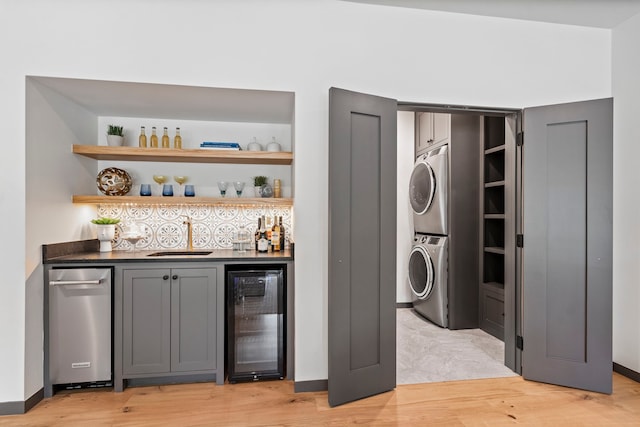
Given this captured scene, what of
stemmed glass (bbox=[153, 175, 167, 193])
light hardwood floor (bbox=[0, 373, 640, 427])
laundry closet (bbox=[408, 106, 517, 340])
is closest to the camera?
light hardwood floor (bbox=[0, 373, 640, 427])

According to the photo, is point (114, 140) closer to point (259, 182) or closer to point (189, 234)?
point (189, 234)

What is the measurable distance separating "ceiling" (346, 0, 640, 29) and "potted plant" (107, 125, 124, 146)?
86.0 inches

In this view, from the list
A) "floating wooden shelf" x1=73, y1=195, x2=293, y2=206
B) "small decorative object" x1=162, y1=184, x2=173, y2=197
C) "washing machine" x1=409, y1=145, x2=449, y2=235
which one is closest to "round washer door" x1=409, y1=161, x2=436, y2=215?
"washing machine" x1=409, y1=145, x2=449, y2=235

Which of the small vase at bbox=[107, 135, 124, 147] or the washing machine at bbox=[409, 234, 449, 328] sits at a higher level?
the small vase at bbox=[107, 135, 124, 147]

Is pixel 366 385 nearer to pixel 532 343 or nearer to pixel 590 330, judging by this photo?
pixel 532 343

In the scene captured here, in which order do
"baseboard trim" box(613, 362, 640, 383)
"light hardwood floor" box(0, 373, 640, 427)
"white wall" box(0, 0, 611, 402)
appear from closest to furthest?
"light hardwood floor" box(0, 373, 640, 427), "white wall" box(0, 0, 611, 402), "baseboard trim" box(613, 362, 640, 383)

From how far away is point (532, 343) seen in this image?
2654 millimetres

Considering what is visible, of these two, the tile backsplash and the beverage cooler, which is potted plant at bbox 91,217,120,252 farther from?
the beverage cooler

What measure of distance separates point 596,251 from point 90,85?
3825 millimetres

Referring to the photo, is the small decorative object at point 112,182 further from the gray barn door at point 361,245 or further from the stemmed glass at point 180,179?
the gray barn door at point 361,245

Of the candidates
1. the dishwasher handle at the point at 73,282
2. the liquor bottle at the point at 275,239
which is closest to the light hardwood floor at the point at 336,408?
the dishwasher handle at the point at 73,282

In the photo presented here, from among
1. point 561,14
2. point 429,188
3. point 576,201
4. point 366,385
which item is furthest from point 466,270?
point 561,14

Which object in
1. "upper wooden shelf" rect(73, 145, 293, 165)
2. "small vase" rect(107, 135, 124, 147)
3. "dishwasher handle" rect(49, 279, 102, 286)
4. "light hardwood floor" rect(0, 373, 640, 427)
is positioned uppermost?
"small vase" rect(107, 135, 124, 147)

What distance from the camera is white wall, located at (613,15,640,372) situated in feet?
8.80
